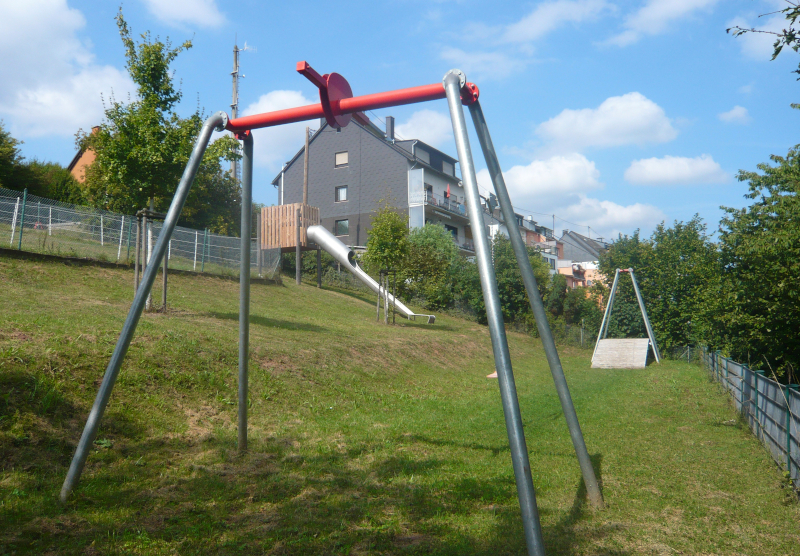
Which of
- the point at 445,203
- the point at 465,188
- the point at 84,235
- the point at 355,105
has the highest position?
the point at 445,203

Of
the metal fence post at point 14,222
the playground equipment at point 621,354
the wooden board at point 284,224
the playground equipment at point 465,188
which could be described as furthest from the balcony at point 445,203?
the playground equipment at point 465,188

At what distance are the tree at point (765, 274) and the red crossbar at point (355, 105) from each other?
814 centimetres

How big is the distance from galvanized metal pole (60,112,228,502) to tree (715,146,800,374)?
9.61 metres

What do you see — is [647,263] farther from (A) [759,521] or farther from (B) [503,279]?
(A) [759,521]

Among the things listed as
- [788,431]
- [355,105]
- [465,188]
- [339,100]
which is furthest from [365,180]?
[465,188]

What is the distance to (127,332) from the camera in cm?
530

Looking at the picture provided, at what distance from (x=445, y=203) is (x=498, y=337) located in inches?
1609

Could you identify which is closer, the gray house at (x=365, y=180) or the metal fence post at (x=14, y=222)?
the metal fence post at (x=14, y=222)

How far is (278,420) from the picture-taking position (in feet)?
27.2

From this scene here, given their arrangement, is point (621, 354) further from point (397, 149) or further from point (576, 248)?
point (576, 248)

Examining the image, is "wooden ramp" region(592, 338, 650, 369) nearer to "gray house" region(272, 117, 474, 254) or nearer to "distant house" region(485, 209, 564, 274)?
"gray house" region(272, 117, 474, 254)

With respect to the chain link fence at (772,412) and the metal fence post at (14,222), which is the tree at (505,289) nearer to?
the chain link fence at (772,412)

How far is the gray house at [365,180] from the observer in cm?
4162

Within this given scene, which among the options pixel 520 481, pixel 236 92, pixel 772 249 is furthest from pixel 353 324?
pixel 236 92
